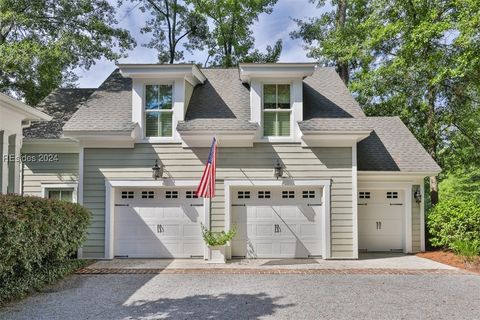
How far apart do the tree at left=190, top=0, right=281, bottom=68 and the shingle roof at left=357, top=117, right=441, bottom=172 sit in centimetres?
1113

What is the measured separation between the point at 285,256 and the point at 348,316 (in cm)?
439

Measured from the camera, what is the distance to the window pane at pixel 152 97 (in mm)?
9727

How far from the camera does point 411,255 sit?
32.8ft

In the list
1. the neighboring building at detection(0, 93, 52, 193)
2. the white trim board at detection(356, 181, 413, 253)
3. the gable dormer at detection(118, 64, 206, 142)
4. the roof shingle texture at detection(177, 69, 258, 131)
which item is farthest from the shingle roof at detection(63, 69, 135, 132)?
the white trim board at detection(356, 181, 413, 253)

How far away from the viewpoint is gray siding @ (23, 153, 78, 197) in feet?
32.3

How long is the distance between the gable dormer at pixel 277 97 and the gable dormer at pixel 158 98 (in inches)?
70.4

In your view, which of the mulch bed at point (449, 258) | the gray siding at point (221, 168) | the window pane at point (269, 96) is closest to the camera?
the mulch bed at point (449, 258)

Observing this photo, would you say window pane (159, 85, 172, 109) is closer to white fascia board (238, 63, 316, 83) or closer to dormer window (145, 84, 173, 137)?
dormer window (145, 84, 173, 137)

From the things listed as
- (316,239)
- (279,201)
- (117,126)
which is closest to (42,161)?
(117,126)

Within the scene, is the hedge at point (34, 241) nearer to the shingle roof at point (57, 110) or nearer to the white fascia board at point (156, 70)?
the shingle roof at point (57, 110)

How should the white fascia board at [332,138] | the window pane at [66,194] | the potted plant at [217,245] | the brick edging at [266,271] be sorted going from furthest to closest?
the window pane at [66,194]
the white fascia board at [332,138]
the potted plant at [217,245]
the brick edging at [266,271]

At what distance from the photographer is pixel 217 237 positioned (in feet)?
29.4

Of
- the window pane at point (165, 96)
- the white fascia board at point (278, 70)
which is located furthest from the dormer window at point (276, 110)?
the window pane at point (165, 96)

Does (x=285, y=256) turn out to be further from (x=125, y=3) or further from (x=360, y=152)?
(x=125, y=3)
